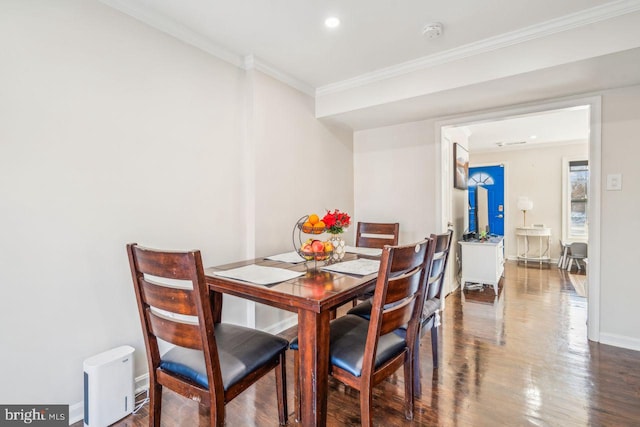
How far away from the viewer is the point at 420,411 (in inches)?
66.9

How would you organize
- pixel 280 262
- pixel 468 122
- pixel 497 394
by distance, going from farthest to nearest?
pixel 468 122
pixel 280 262
pixel 497 394

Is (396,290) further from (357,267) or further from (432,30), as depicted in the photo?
(432,30)

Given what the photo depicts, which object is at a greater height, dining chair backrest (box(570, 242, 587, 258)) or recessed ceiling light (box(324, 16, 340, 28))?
recessed ceiling light (box(324, 16, 340, 28))

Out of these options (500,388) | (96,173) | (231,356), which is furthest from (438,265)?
(96,173)

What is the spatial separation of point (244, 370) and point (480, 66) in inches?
101

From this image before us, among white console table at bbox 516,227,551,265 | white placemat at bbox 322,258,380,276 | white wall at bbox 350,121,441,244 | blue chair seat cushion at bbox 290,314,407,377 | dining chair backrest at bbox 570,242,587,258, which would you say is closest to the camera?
blue chair seat cushion at bbox 290,314,407,377

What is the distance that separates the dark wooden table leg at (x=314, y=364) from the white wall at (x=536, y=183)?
6.31m

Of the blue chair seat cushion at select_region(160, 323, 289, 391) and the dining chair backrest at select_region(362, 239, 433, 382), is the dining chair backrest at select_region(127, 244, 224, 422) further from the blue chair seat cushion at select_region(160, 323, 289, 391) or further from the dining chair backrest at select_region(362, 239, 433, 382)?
the dining chair backrest at select_region(362, 239, 433, 382)

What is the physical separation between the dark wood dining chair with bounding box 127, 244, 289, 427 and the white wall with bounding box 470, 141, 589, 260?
634 cm

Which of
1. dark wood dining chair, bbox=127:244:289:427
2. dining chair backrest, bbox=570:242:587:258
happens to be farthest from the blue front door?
dark wood dining chair, bbox=127:244:289:427

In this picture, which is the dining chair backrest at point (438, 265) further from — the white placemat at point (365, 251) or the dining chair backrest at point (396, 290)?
the white placemat at point (365, 251)

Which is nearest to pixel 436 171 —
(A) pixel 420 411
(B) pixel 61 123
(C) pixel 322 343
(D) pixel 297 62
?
(D) pixel 297 62

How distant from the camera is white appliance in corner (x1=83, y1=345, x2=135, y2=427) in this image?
5.09 ft

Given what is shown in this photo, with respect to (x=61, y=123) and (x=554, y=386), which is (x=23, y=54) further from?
(x=554, y=386)
